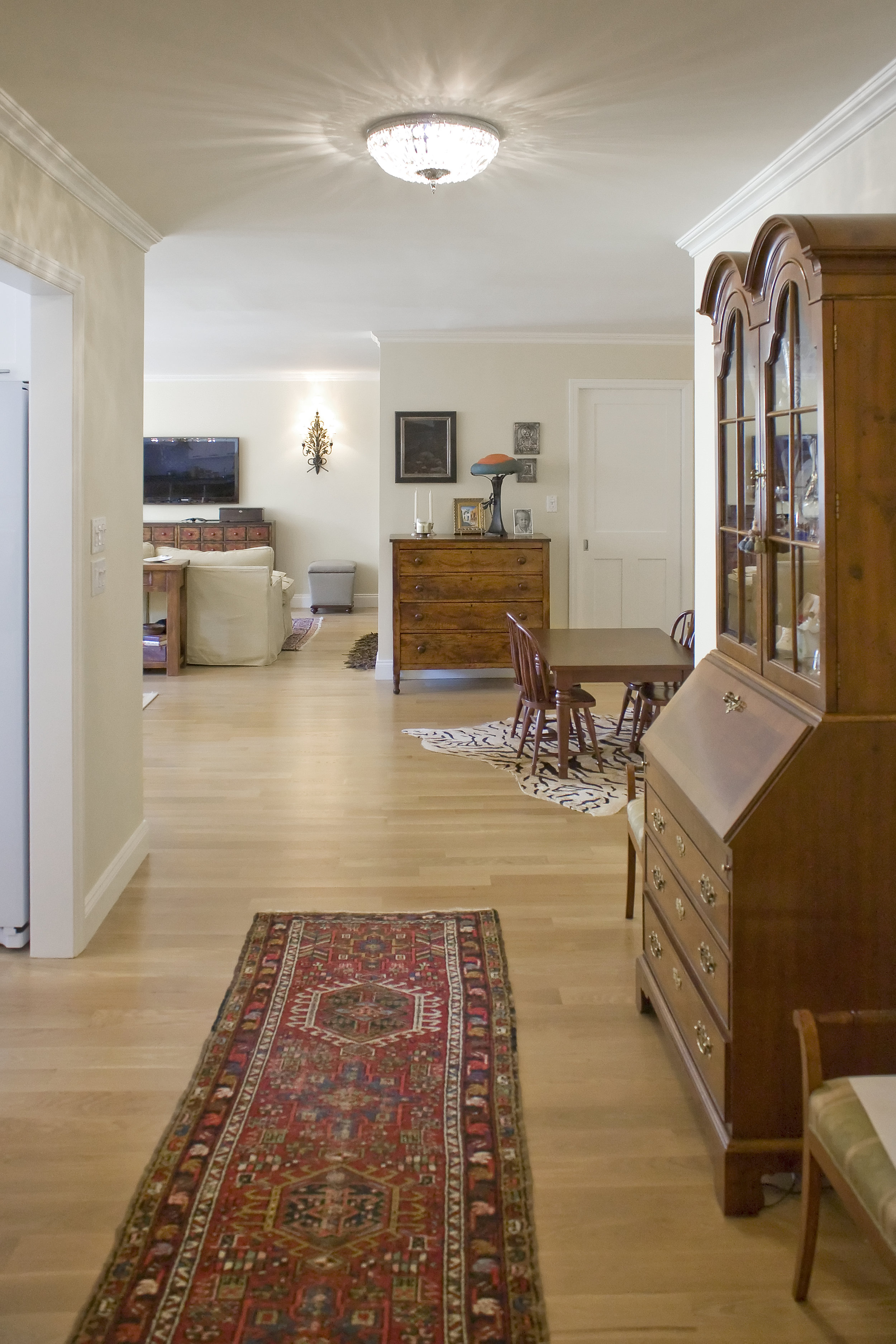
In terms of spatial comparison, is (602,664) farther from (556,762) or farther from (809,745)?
(809,745)

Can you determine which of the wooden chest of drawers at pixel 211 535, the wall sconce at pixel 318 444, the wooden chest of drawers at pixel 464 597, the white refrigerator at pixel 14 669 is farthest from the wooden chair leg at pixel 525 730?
the wall sconce at pixel 318 444

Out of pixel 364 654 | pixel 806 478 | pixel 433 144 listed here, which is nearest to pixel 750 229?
pixel 433 144

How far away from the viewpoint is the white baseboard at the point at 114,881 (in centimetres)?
365

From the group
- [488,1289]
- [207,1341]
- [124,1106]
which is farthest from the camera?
[124,1106]

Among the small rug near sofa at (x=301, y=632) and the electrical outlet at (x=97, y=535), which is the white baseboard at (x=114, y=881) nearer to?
the electrical outlet at (x=97, y=535)

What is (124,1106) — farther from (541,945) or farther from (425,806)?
(425,806)

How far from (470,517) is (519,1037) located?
5.73 m

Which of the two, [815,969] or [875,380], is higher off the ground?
[875,380]

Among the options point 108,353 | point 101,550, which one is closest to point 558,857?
point 101,550

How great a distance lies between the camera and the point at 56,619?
3.45 m

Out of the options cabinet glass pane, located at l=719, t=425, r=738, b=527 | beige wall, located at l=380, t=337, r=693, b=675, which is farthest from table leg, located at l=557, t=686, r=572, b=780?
beige wall, located at l=380, t=337, r=693, b=675

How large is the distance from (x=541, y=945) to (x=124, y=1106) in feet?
4.61

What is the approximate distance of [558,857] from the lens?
4.41 meters

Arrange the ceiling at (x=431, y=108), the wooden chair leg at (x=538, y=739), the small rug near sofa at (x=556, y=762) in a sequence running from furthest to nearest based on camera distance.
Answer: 1. the wooden chair leg at (x=538, y=739)
2. the small rug near sofa at (x=556, y=762)
3. the ceiling at (x=431, y=108)
